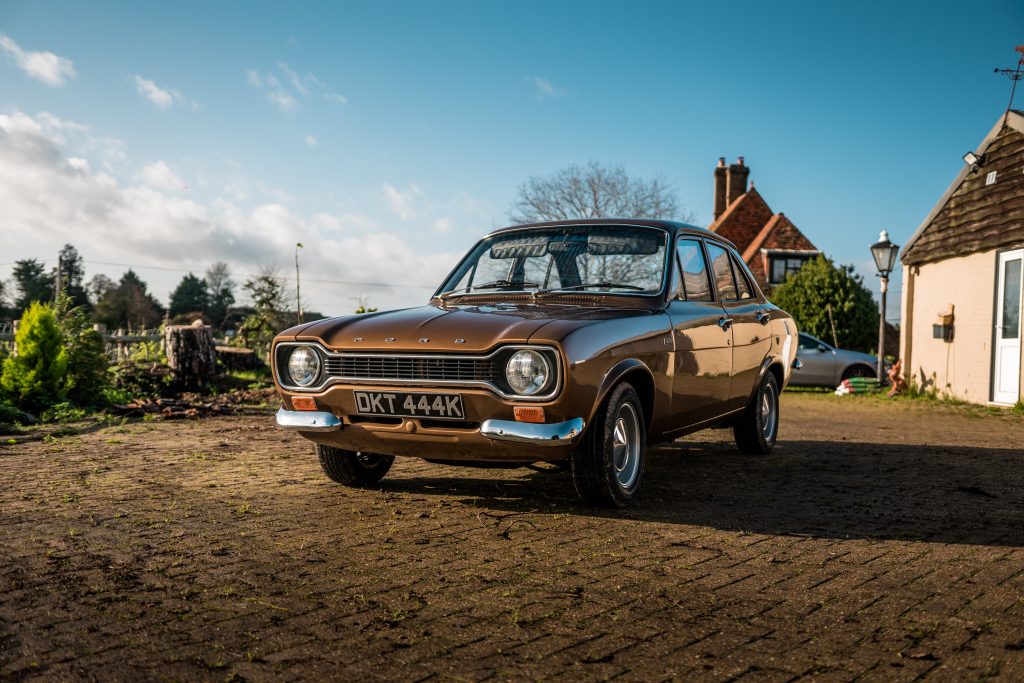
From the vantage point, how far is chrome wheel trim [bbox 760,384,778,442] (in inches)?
303

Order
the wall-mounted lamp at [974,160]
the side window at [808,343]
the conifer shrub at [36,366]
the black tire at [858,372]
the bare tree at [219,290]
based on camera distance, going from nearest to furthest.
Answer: the conifer shrub at [36,366] < the wall-mounted lamp at [974,160] < the black tire at [858,372] < the side window at [808,343] < the bare tree at [219,290]

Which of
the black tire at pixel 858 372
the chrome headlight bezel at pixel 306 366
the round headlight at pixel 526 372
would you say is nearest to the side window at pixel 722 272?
the round headlight at pixel 526 372

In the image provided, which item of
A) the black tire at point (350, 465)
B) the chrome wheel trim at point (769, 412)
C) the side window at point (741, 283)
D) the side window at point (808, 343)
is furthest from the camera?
the side window at point (808, 343)

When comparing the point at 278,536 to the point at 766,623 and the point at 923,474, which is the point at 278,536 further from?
the point at 923,474

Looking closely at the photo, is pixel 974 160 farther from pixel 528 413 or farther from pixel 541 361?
pixel 528 413

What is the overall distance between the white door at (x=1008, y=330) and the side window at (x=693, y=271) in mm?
8749

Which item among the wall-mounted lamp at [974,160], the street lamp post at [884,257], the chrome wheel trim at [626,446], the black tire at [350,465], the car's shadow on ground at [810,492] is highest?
the wall-mounted lamp at [974,160]

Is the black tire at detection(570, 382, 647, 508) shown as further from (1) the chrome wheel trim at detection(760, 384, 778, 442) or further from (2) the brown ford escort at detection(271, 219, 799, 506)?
(1) the chrome wheel trim at detection(760, 384, 778, 442)

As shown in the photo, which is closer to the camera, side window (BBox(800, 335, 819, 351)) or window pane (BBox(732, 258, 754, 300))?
window pane (BBox(732, 258, 754, 300))

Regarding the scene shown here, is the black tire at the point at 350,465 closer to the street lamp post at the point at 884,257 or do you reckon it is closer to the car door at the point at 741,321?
the car door at the point at 741,321

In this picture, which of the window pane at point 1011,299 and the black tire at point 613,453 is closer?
the black tire at point 613,453

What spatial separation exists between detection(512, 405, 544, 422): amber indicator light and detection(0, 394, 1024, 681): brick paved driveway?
0.59 m

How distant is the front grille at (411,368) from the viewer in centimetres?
445

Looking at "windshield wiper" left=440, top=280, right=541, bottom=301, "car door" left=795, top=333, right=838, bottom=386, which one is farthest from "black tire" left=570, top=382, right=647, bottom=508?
"car door" left=795, top=333, right=838, bottom=386
